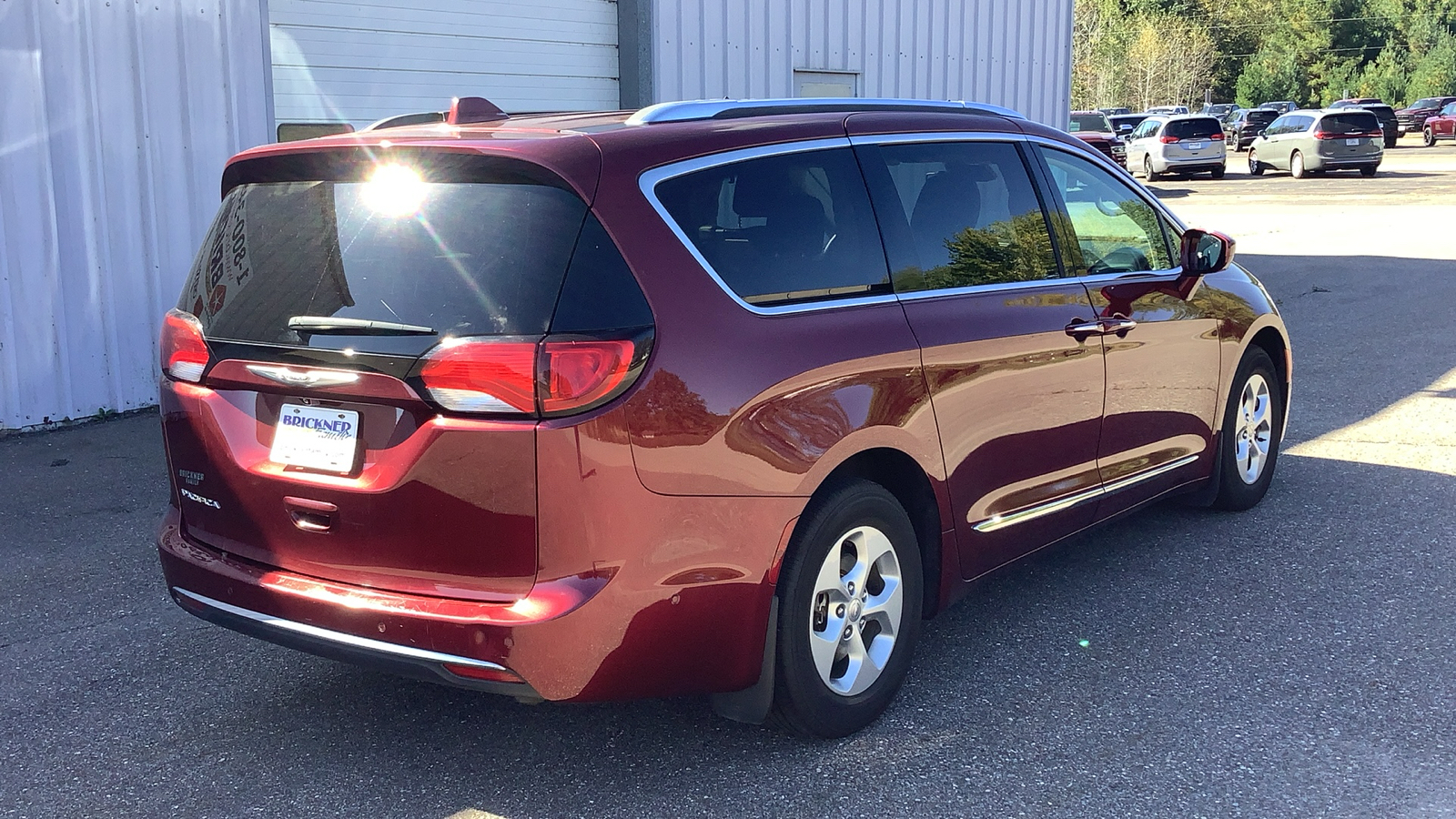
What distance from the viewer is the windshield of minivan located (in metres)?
34.9

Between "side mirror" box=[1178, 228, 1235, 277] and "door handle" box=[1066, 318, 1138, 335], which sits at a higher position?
"side mirror" box=[1178, 228, 1235, 277]

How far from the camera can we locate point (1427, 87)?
67.9 metres

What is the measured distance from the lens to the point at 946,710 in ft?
12.7

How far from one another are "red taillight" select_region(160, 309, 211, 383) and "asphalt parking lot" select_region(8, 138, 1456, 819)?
1049 mm

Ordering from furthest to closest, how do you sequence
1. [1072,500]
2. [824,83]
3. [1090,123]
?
[1090,123] → [824,83] → [1072,500]

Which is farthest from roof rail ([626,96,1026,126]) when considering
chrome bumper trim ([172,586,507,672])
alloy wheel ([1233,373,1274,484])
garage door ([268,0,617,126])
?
garage door ([268,0,617,126])

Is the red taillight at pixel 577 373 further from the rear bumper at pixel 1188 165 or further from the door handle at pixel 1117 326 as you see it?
the rear bumper at pixel 1188 165

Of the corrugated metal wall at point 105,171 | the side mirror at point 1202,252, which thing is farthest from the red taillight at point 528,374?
the corrugated metal wall at point 105,171

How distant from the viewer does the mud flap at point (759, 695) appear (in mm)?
3379

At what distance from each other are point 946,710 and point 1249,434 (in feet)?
8.77

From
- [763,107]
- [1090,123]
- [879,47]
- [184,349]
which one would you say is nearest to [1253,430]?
[763,107]

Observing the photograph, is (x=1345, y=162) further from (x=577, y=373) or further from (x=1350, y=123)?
(x=577, y=373)

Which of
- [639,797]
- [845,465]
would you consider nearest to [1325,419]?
[845,465]

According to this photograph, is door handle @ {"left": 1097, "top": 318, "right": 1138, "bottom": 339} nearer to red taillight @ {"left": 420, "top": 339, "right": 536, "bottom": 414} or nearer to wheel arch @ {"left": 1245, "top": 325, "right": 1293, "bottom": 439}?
wheel arch @ {"left": 1245, "top": 325, "right": 1293, "bottom": 439}
